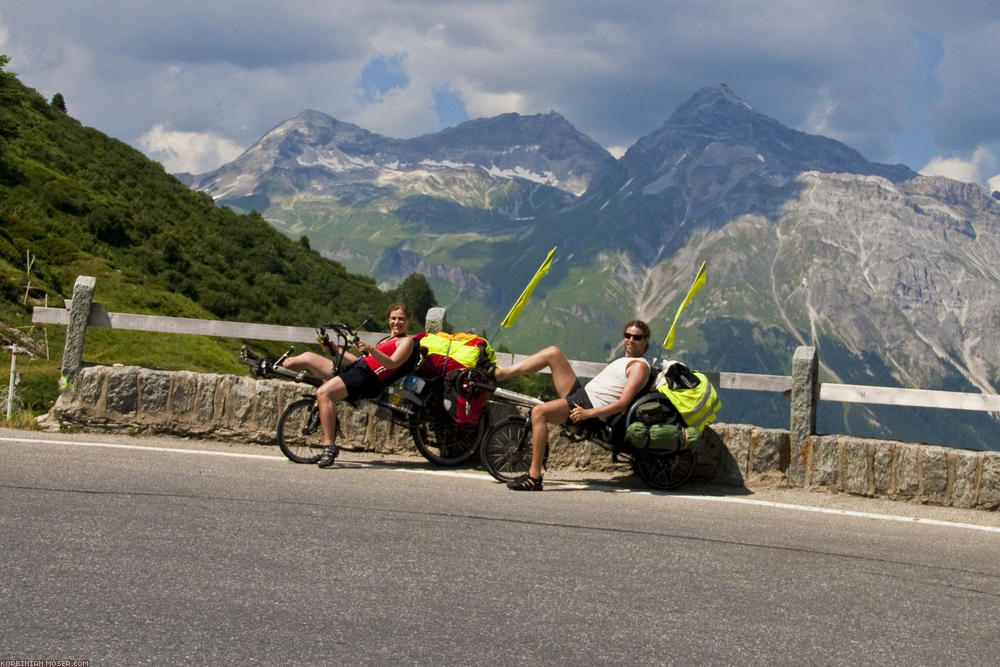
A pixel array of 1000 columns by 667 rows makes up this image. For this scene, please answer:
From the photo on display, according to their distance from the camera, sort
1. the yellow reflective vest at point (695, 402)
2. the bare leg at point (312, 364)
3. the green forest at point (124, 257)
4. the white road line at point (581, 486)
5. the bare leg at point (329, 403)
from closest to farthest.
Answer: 1. the white road line at point (581, 486)
2. the yellow reflective vest at point (695, 402)
3. the bare leg at point (329, 403)
4. the bare leg at point (312, 364)
5. the green forest at point (124, 257)

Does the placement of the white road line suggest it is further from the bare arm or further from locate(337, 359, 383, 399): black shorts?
the bare arm

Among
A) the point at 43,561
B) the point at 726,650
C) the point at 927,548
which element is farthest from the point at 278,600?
the point at 927,548

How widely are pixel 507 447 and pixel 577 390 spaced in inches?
28.9

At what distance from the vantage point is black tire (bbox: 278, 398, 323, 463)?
9.03 m

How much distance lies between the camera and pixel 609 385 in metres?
8.51

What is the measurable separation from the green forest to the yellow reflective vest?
49.8 feet

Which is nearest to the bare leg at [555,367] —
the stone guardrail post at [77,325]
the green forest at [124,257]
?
the stone guardrail post at [77,325]

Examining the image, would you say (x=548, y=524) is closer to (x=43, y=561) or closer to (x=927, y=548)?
(x=927, y=548)

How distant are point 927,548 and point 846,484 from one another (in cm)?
197

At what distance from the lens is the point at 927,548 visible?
263 inches

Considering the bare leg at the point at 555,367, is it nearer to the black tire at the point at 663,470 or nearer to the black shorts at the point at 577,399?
the black shorts at the point at 577,399

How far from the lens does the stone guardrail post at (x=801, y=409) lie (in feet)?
28.9

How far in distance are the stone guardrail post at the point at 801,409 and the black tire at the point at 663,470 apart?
35.9 inches

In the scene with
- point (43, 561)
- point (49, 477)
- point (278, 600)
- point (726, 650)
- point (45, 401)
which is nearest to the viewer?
point (726, 650)
